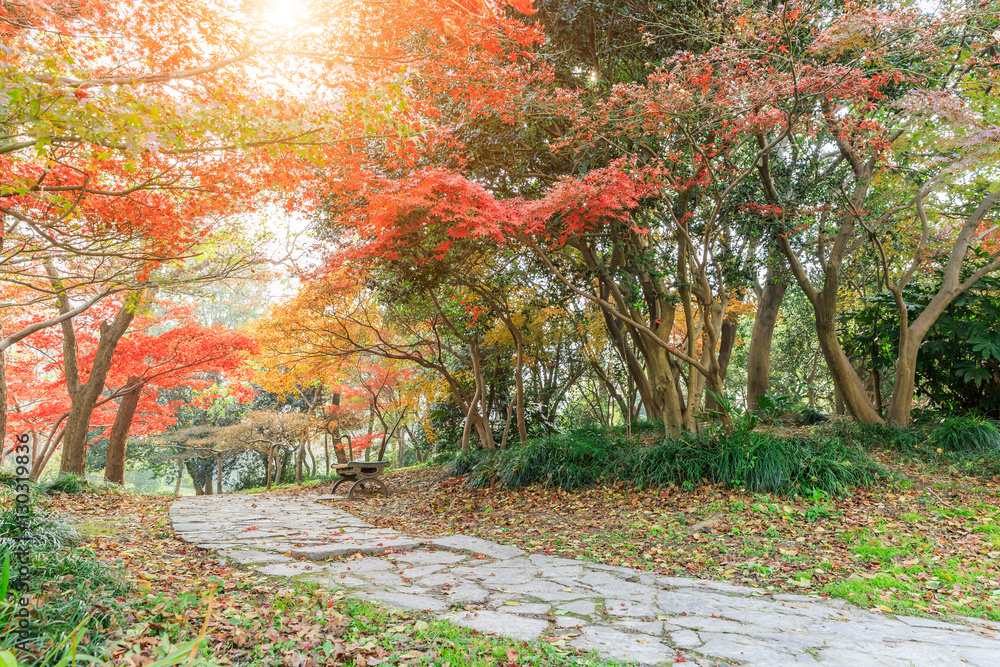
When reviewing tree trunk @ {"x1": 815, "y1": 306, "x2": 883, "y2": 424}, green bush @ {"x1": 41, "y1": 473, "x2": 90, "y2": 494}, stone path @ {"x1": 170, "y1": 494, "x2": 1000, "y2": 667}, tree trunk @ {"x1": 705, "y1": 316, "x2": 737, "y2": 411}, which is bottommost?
stone path @ {"x1": 170, "y1": 494, "x2": 1000, "y2": 667}

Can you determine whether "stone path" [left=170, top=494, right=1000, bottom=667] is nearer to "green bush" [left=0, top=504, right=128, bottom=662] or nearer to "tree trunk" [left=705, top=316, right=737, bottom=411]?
"green bush" [left=0, top=504, right=128, bottom=662]

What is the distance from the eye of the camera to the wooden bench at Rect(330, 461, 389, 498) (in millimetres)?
9031

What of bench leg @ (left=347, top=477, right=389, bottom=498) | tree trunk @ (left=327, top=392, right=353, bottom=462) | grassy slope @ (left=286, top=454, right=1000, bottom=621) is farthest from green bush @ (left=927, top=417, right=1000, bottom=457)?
tree trunk @ (left=327, top=392, right=353, bottom=462)

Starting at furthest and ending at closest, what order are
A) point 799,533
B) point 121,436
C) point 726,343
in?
1. point 121,436
2. point 726,343
3. point 799,533

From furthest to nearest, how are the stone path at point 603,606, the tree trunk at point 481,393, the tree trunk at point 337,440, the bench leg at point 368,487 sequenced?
the tree trunk at point 337,440 → the tree trunk at point 481,393 → the bench leg at point 368,487 → the stone path at point 603,606

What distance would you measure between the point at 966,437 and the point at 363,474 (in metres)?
8.08

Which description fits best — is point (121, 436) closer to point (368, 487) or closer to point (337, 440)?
point (368, 487)

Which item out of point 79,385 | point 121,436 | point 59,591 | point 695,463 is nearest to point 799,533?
point 695,463

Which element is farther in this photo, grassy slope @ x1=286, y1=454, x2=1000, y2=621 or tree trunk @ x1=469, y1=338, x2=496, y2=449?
tree trunk @ x1=469, y1=338, x2=496, y2=449

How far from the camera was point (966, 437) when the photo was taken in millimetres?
6516

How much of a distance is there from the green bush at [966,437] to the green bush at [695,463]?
1004mm

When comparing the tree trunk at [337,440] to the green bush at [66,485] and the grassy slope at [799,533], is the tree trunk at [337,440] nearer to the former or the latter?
the green bush at [66,485]

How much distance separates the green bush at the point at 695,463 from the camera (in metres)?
5.87

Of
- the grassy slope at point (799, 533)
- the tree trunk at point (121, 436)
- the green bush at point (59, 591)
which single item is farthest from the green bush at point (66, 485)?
the green bush at point (59, 591)
